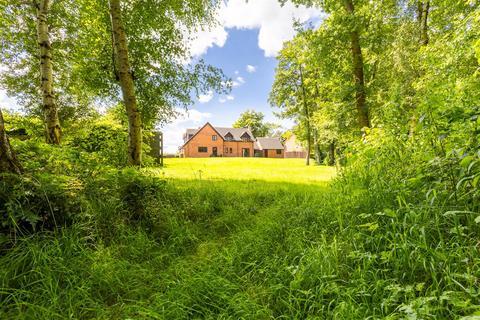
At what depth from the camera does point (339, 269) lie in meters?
1.88

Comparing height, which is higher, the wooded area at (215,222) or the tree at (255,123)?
the tree at (255,123)

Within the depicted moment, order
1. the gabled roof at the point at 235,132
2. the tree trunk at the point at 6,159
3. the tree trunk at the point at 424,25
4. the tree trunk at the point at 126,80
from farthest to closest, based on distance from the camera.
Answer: the gabled roof at the point at 235,132
the tree trunk at the point at 424,25
the tree trunk at the point at 126,80
the tree trunk at the point at 6,159

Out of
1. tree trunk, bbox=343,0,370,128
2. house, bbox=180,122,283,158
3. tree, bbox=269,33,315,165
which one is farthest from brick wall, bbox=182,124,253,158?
tree trunk, bbox=343,0,370,128

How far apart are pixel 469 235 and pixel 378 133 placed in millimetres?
2188

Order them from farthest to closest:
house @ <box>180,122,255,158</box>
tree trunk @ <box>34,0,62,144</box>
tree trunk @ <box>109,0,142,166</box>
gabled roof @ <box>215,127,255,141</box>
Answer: gabled roof @ <box>215,127,255,141</box> → house @ <box>180,122,255,158</box> → tree trunk @ <box>34,0,62,144</box> → tree trunk @ <box>109,0,142,166</box>

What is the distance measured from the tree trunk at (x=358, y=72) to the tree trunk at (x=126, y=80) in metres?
7.58

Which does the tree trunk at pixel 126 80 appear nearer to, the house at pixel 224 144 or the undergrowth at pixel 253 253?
the undergrowth at pixel 253 253

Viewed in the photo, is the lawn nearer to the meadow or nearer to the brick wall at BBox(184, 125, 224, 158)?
the meadow

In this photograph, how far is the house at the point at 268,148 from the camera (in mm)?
51406

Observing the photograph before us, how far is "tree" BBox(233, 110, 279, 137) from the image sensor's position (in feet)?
212

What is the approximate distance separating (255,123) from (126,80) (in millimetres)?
61989

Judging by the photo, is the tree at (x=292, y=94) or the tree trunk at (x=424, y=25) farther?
the tree at (x=292, y=94)

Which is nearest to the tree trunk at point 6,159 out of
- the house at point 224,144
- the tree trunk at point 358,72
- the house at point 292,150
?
the tree trunk at point 358,72

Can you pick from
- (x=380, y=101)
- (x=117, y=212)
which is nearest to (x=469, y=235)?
(x=117, y=212)
